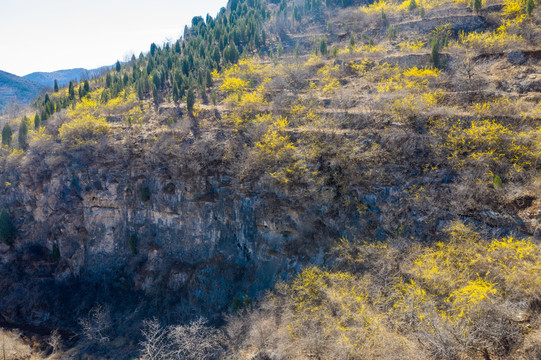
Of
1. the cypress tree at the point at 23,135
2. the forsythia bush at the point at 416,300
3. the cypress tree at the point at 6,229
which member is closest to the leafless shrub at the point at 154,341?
the forsythia bush at the point at 416,300

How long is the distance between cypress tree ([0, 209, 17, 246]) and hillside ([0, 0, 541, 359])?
0.55 ft

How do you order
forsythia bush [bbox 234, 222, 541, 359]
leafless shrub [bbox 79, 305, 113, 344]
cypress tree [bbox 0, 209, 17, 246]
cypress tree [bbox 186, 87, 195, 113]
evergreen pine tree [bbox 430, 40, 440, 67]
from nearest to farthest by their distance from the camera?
forsythia bush [bbox 234, 222, 541, 359]
leafless shrub [bbox 79, 305, 113, 344]
evergreen pine tree [bbox 430, 40, 440, 67]
cypress tree [bbox 0, 209, 17, 246]
cypress tree [bbox 186, 87, 195, 113]

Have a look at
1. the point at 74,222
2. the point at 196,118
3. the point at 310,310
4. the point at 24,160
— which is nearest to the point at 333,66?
the point at 196,118

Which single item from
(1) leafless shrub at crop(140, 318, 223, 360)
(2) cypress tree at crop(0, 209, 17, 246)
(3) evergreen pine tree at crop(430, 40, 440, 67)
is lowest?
(1) leafless shrub at crop(140, 318, 223, 360)

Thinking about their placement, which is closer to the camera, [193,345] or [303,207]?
[193,345]

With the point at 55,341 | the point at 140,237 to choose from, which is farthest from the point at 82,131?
the point at 55,341

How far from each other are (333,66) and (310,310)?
101ft

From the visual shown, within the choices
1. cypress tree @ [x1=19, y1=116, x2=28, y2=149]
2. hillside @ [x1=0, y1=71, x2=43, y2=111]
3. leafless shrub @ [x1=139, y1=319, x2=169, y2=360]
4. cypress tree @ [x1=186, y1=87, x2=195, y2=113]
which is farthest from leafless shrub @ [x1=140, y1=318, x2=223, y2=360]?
hillside @ [x1=0, y1=71, x2=43, y2=111]

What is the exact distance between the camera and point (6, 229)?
31828 mm

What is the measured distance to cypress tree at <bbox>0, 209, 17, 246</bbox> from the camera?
31.7m

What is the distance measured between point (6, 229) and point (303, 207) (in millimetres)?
33334

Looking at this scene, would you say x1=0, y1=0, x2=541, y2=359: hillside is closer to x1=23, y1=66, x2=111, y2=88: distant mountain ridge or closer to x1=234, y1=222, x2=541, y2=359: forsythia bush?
x1=234, y1=222, x2=541, y2=359: forsythia bush

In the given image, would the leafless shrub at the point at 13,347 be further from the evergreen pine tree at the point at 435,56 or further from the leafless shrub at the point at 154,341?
the evergreen pine tree at the point at 435,56

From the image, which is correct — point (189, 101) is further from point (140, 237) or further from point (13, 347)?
point (13, 347)
